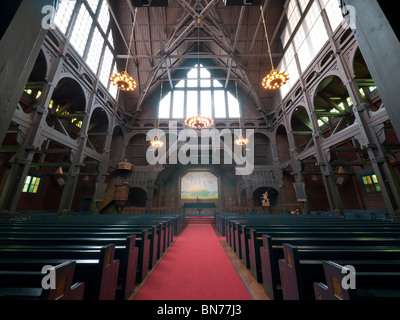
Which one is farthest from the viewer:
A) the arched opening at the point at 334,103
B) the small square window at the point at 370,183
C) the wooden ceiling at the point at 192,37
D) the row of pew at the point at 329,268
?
the wooden ceiling at the point at 192,37

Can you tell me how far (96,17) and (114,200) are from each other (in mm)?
12880

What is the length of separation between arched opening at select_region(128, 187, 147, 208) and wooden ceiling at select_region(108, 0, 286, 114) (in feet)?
26.0

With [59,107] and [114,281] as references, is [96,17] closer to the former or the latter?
[59,107]

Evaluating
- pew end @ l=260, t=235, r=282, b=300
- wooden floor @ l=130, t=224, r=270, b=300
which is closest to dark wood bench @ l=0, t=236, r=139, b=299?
wooden floor @ l=130, t=224, r=270, b=300

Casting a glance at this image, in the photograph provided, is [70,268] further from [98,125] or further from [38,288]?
[98,125]

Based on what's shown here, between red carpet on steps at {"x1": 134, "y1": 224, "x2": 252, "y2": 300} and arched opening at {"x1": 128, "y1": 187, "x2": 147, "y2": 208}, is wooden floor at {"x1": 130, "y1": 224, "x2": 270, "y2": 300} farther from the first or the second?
arched opening at {"x1": 128, "y1": 187, "x2": 147, "y2": 208}

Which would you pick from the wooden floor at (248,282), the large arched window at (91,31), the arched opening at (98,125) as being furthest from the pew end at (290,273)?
the arched opening at (98,125)

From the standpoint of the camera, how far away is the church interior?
58.1 inches

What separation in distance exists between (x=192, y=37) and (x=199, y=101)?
5.44 m

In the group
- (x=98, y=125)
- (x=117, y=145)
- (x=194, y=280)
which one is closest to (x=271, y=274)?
(x=194, y=280)

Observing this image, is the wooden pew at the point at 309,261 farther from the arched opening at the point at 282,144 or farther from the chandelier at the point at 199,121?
the arched opening at the point at 282,144

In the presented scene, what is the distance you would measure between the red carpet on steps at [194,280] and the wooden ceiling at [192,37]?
13656 millimetres

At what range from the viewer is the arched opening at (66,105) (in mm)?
9805

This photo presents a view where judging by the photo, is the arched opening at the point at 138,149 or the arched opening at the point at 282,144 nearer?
the arched opening at the point at 282,144
